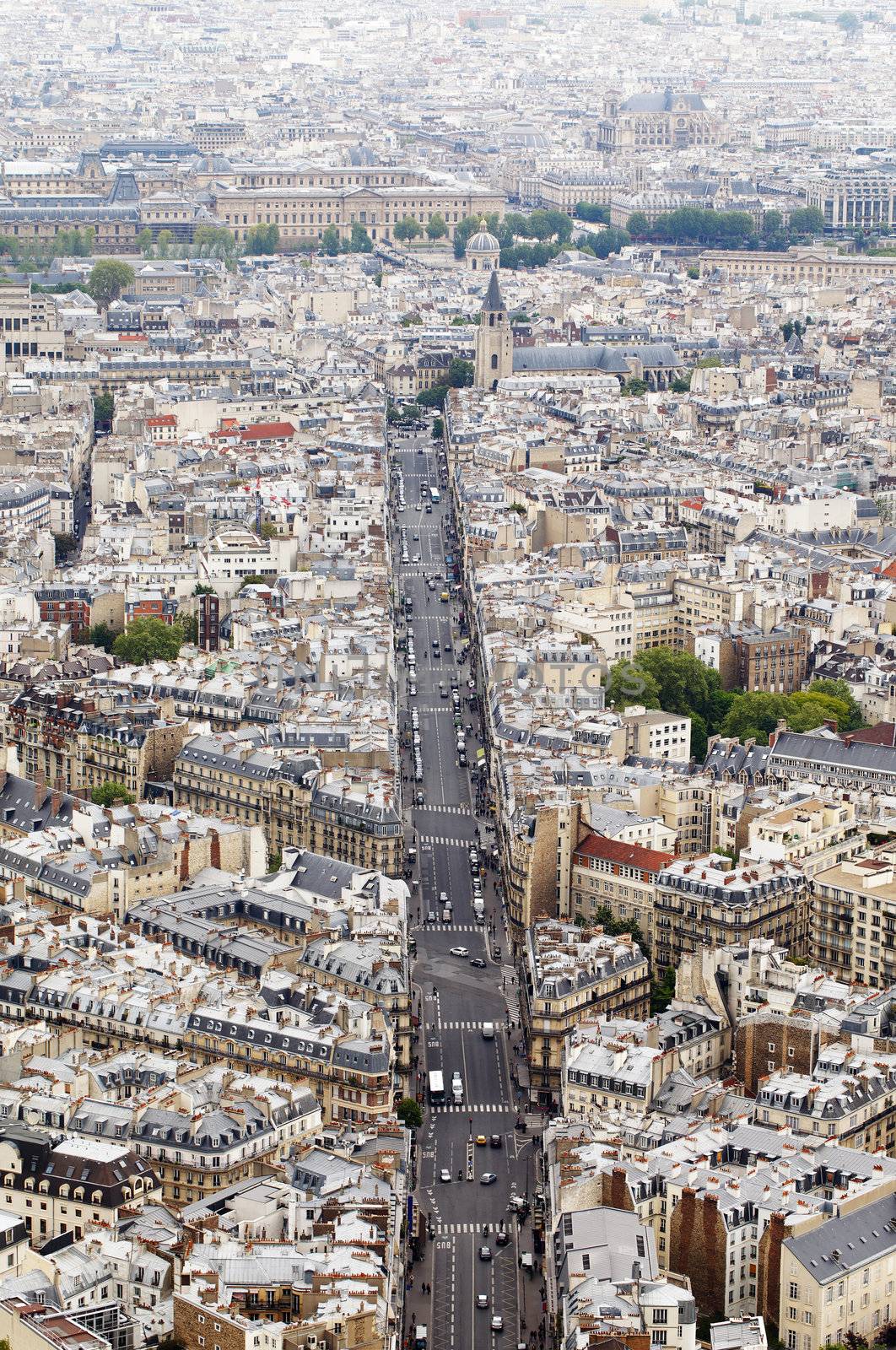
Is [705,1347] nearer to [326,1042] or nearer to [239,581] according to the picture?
[326,1042]

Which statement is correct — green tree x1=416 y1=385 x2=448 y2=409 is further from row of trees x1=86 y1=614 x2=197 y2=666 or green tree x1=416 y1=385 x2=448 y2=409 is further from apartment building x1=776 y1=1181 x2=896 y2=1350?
apartment building x1=776 y1=1181 x2=896 y2=1350

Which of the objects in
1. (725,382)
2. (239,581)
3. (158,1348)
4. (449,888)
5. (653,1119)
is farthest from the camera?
(725,382)

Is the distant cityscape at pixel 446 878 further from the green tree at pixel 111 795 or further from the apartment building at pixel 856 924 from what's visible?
the green tree at pixel 111 795

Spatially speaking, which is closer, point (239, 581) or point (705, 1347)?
point (705, 1347)

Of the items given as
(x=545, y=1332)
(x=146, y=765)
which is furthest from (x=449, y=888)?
(x=545, y=1332)

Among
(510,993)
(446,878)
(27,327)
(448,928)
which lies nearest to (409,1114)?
(510,993)

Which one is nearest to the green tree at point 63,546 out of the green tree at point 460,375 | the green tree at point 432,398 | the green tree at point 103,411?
the green tree at point 103,411

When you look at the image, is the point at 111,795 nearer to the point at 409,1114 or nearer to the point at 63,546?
the point at 409,1114
